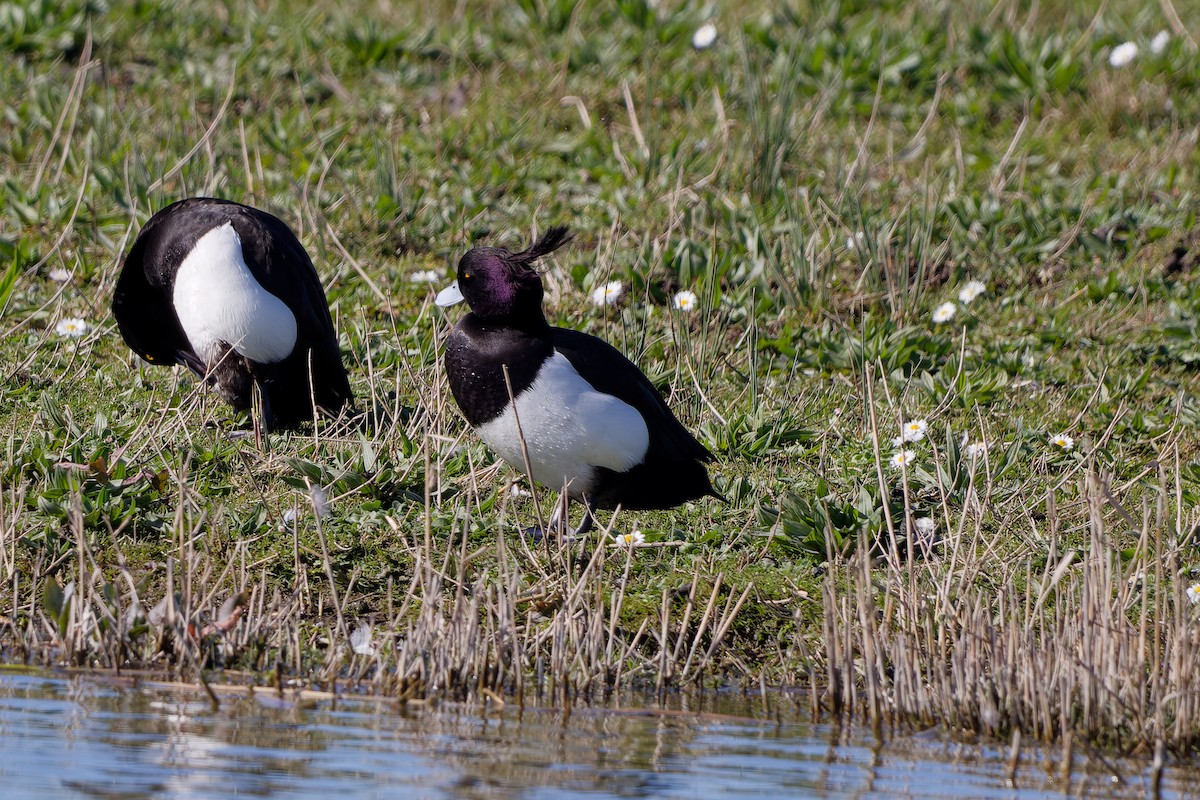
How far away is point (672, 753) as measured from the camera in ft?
11.5

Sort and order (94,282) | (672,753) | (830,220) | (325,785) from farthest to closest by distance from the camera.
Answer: (830,220), (94,282), (672,753), (325,785)

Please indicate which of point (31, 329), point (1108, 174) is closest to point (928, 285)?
point (1108, 174)

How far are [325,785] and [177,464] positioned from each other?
214cm

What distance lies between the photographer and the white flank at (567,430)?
4.76 metres

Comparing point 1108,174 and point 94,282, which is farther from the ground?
point 1108,174

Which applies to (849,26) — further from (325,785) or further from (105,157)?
(325,785)

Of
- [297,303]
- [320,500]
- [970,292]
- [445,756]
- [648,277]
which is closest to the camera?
[445,756]

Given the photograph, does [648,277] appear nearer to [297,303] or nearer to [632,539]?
[297,303]

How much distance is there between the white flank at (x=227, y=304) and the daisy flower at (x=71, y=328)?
2.05 ft

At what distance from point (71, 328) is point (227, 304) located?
0.91 metres

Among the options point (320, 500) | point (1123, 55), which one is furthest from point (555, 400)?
point (1123, 55)

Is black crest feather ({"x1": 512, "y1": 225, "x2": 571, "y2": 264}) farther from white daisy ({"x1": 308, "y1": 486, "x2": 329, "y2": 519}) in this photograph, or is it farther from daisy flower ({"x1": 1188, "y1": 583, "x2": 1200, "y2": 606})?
daisy flower ({"x1": 1188, "y1": 583, "x2": 1200, "y2": 606})

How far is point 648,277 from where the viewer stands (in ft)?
20.5

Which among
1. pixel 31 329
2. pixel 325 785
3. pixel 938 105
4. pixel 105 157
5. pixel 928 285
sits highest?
pixel 938 105
